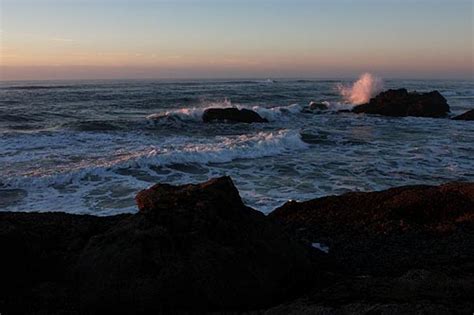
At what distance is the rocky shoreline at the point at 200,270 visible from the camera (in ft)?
10.4

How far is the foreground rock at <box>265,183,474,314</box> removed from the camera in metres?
2.97

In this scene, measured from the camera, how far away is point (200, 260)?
11.7 ft

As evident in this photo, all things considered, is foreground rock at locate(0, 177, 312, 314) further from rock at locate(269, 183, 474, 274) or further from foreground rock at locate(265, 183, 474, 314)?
rock at locate(269, 183, 474, 274)

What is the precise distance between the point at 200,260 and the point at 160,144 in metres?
14.2

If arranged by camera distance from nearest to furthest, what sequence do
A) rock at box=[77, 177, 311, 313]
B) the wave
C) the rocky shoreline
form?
the rocky shoreline < rock at box=[77, 177, 311, 313] < the wave

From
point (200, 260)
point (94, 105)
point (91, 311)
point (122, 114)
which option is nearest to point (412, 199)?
point (200, 260)

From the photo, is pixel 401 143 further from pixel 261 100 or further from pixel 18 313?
pixel 261 100

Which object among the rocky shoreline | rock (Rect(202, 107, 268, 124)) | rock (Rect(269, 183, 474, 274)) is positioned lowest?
rock (Rect(269, 183, 474, 274))

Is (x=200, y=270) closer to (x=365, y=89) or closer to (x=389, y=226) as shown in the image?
(x=389, y=226)

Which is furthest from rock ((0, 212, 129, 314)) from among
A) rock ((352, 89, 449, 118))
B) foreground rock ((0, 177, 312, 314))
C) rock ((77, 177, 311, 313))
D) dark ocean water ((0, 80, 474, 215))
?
rock ((352, 89, 449, 118))

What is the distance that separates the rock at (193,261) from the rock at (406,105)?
27.2 m

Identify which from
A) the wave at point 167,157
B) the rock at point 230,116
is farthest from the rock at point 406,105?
the wave at point 167,157

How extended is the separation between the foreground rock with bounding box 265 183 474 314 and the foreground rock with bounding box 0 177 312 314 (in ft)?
1.40

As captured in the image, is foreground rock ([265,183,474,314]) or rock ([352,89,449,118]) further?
rock ([352,89,449,118])
